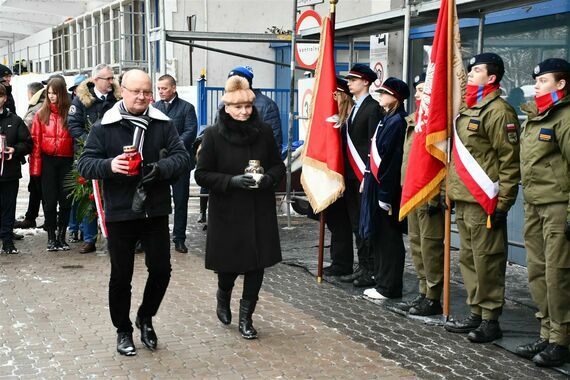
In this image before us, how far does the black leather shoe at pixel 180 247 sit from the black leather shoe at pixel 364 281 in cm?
259

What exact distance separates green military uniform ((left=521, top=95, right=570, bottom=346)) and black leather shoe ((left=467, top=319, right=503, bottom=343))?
58cm

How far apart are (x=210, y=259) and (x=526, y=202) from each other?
7.61 ft

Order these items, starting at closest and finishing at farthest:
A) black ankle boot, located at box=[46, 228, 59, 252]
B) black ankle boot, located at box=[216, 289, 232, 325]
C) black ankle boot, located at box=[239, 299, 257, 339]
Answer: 1. black ankle boot, located at box=[239, 299, 257, 339]
2. black ankle boot, located at box=[216, 289, 232, 325]
3. black ankle boot, located at box=[46, 228, 59, 252]

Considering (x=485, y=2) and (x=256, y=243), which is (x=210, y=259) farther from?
(x=485, y=2)

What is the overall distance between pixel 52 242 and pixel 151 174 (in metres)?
5.15

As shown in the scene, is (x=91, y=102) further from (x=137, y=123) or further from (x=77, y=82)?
(x=137, y=123)

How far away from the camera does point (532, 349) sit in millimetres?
6305

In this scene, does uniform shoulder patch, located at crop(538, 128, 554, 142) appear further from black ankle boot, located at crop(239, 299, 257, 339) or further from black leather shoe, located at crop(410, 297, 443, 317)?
black ankle boot, located at crop(239, 299, 257, 339)

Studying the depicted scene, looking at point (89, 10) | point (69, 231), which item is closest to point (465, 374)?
point (69, 231)

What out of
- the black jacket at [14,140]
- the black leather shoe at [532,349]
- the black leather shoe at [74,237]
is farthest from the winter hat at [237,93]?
the black leather shoe at [74,237]

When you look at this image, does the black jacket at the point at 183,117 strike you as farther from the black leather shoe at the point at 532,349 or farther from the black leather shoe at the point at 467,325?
the black leather shoe at the point at 532,349

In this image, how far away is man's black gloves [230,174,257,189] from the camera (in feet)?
21.4

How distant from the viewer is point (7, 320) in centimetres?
731

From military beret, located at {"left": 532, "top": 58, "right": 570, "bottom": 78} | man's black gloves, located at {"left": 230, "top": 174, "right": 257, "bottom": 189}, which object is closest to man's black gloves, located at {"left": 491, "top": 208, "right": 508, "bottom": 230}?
military beret, located at {"left": 532, "top": 58, "right": 570, "bottom": 78}
